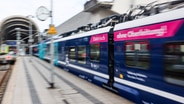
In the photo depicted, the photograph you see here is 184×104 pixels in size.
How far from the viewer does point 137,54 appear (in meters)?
8.75

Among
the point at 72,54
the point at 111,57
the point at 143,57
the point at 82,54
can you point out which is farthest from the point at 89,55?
the point at 143,57

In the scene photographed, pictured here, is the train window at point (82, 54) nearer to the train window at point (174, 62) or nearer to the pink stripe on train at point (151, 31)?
the pink stripe on train at point (151, 31)

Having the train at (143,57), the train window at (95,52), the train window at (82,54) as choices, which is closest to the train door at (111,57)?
the train at (143,57)

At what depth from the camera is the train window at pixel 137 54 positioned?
8.16m

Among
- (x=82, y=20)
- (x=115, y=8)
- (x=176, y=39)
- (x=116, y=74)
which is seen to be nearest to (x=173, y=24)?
(x=176, y=39)

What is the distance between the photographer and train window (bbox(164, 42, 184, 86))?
661 cm

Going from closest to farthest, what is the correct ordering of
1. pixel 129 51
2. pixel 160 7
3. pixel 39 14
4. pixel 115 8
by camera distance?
pixel 160 7 < pixel 129 51 < pixel 39 14 < pixel 115 8

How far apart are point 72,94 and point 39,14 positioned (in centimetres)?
→ 399

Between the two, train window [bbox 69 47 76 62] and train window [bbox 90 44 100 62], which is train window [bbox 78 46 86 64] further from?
train window [bbox 69 47 76 62]

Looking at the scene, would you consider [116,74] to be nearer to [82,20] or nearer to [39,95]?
[39,95]

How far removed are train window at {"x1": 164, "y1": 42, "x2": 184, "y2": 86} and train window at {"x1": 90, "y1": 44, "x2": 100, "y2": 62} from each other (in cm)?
552

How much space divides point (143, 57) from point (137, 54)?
1.40ft

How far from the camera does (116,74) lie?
33.9 ft

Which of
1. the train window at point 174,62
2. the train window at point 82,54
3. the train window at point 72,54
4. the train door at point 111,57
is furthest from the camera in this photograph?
the train window at point 72,54
